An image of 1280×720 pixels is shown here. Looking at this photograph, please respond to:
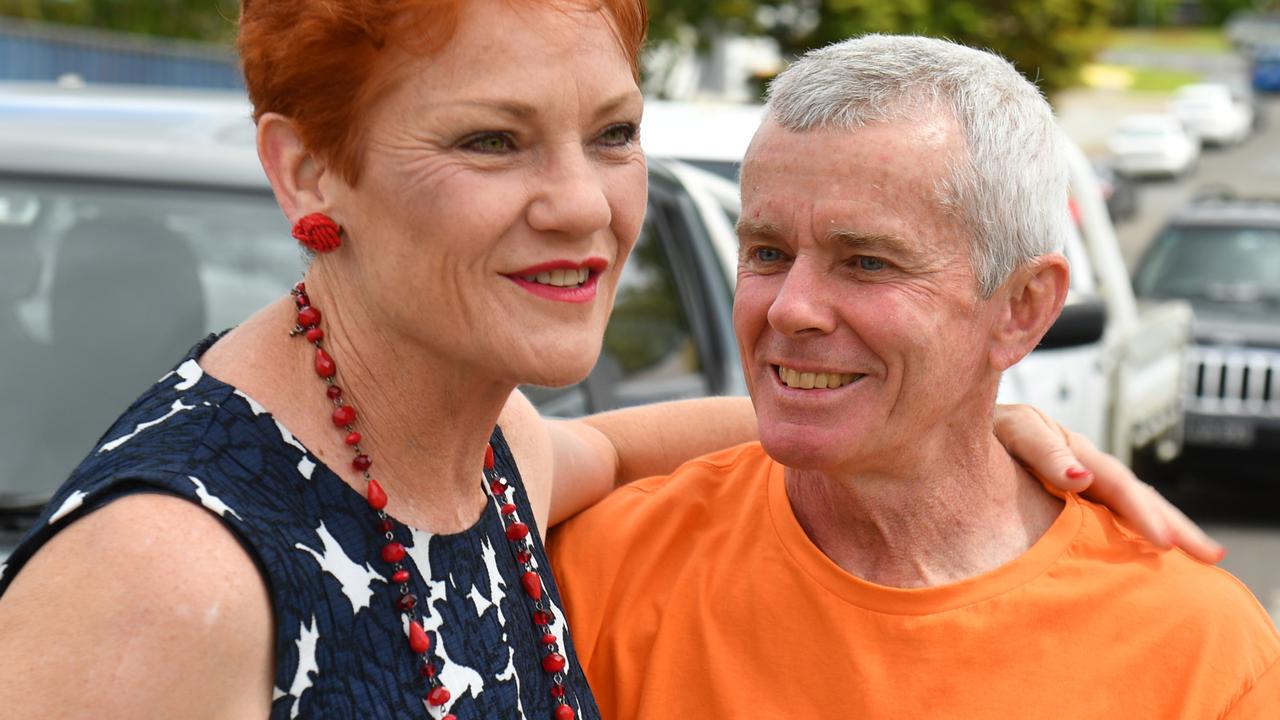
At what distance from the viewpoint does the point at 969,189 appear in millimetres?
2131

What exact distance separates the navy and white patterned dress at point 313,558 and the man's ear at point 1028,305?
81 cm

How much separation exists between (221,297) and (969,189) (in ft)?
6.73

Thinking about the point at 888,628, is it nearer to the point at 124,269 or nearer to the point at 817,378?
the point at 817,378

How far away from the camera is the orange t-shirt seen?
2.09 metres

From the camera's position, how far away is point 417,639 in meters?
1.77

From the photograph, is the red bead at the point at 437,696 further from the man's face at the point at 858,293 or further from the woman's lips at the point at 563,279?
the man's face at the point at 858,293

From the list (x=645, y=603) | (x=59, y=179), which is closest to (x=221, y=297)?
(x=59, y=179)

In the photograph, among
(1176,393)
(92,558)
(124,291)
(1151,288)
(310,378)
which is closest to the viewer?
(92,558)

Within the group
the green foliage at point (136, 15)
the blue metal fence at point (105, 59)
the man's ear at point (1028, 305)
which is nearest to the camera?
the man's ear at point (1028, 305)

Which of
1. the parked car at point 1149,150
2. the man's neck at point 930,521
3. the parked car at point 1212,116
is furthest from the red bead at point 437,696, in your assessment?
the parked car at point 1212,116

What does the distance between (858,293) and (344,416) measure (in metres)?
0.73

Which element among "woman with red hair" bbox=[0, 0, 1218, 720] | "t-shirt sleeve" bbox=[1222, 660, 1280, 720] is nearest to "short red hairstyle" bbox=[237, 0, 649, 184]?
"woman with red hair" bbox=[0, 0, 1218, 720]

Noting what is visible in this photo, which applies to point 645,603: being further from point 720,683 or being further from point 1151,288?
point 1151,288

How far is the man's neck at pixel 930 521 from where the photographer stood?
229 cm
